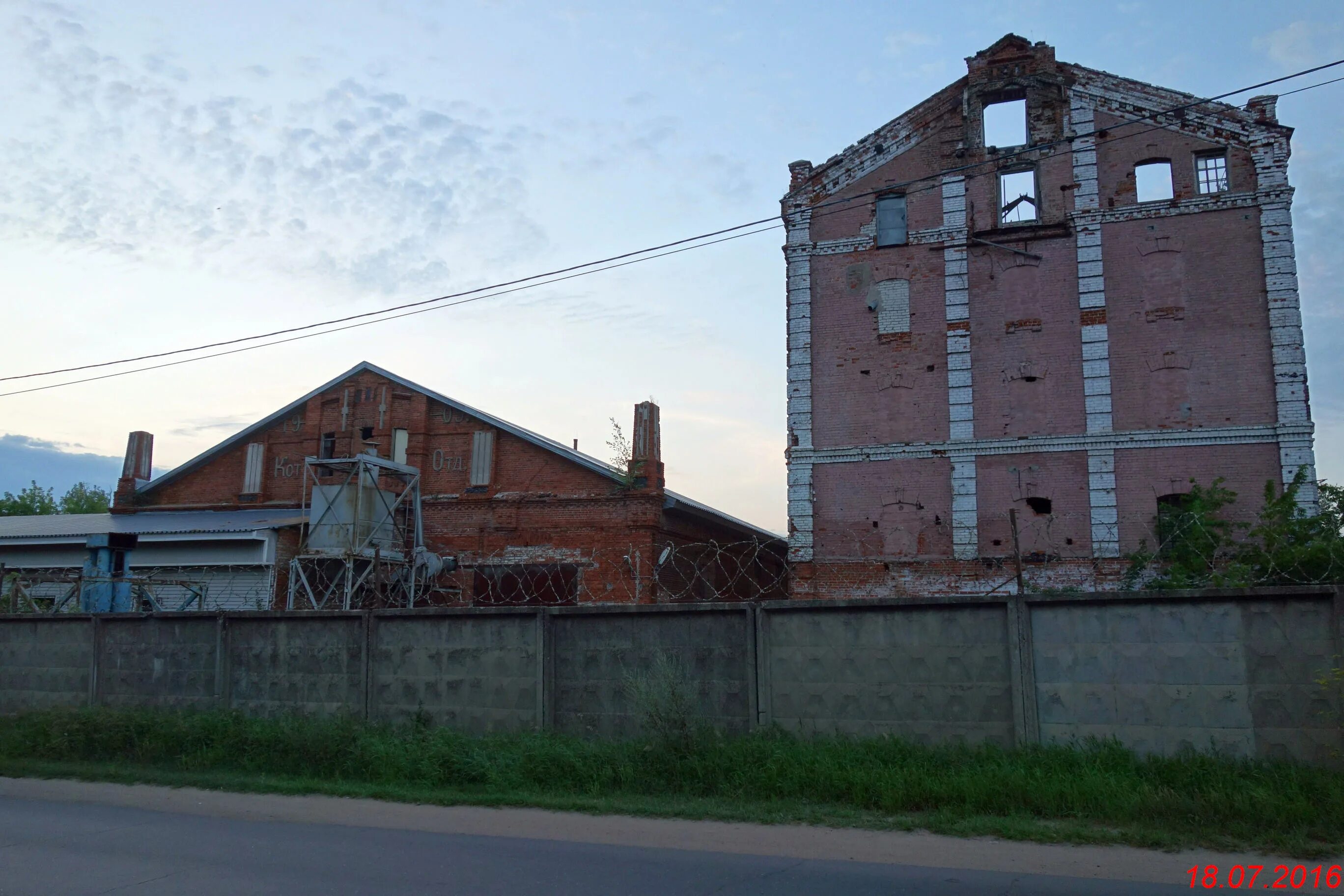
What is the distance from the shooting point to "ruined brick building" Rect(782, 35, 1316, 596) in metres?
22.9

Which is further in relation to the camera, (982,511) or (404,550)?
(404,550)

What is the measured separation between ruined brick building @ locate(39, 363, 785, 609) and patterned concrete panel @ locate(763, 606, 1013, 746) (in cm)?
1241

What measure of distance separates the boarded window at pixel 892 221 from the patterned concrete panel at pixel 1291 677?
17201 millimetres

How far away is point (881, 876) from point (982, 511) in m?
17.3

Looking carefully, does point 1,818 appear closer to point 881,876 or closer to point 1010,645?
point 881,876

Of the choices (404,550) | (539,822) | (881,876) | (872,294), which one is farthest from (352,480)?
(881,876)

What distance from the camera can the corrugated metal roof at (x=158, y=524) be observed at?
25594 millimetres

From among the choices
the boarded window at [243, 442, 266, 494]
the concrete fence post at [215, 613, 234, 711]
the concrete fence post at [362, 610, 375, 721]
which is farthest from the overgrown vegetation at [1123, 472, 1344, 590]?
the boarded window at [243, 442, 266, 494]

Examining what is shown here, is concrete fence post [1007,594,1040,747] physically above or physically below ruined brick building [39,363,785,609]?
below

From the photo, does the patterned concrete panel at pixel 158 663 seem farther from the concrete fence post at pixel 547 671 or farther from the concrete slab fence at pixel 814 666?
the concrete fence post at pixel 547 671

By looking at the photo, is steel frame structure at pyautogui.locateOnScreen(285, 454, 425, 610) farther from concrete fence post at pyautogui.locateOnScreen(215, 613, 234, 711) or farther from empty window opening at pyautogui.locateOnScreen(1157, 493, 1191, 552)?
empty window opening at pyautogui.locateOnScreen(1157, 493, 1191, 552)

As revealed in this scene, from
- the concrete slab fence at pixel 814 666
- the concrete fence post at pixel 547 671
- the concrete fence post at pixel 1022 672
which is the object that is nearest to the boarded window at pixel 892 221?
the concrete slab fence at pixel 814 666

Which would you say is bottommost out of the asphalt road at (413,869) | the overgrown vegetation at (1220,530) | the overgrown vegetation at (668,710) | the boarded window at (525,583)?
the asphalt road at (413,869)

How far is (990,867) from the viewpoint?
7574mm
